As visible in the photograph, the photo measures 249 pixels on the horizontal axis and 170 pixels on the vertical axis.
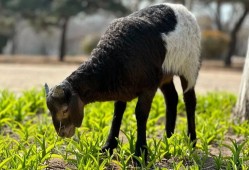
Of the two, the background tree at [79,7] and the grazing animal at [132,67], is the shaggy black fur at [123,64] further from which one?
the background tree at [79,7]

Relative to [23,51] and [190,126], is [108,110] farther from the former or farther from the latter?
[23,51]

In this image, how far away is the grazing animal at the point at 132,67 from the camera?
11.9 feet

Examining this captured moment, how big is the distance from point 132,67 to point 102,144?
1000 mm

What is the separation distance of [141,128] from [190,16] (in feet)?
4.51

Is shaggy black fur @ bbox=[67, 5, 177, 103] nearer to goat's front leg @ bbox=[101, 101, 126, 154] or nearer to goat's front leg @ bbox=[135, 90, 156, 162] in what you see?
goat's front leg @ bbox=[135, 90, 156, 162]

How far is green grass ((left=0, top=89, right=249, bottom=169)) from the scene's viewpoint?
151 inches

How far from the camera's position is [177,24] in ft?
14.4

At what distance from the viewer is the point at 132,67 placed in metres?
3.83

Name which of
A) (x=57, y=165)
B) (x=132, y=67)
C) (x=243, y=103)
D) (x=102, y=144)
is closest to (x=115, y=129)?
(x=102, y=144)

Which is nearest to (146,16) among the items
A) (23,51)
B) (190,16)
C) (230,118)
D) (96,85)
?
(190,16)

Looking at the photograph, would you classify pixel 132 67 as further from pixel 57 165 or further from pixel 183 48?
pixel 57 165

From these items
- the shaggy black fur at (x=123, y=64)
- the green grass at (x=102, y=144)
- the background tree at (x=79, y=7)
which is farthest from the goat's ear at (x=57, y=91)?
the background tree at (x=79, y=7)

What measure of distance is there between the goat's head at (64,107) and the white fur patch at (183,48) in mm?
1040

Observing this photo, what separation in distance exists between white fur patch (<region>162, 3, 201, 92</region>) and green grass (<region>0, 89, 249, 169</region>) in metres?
0.64
